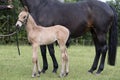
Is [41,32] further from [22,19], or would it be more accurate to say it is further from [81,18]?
[81,18]

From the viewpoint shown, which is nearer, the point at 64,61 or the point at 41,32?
the point at 41,32

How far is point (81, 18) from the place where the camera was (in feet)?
28.1

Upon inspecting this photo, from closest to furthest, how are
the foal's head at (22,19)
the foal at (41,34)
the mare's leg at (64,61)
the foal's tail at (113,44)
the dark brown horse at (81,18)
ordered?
the foal's head at (22,19)
the foal at (41,34)
the mare's leg at (64,61)
the dark brown horse at (81,18)
the foal's tail at (113,44)

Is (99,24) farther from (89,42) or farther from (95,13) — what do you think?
(89,42)

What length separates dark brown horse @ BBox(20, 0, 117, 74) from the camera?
8.40m

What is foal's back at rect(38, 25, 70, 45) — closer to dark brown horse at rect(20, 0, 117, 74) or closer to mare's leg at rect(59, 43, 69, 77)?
mare's leg at rect(59, 43, 69, 77)

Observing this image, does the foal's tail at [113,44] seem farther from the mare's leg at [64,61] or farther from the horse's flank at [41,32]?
the horse's flank at [41,32]

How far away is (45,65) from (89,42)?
15005mm

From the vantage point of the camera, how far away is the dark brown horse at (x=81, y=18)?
8.40 m

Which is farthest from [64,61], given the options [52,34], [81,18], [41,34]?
[81,18]

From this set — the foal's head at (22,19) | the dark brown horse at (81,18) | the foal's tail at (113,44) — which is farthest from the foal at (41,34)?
the foal's tail at (113,44)

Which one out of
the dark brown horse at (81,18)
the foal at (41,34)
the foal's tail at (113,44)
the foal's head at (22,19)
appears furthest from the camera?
the foal's tail at (113,44)

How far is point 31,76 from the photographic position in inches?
311

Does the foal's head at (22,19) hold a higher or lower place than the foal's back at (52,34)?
higher
